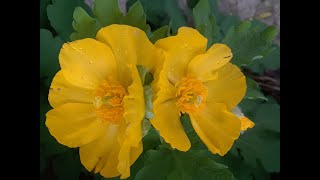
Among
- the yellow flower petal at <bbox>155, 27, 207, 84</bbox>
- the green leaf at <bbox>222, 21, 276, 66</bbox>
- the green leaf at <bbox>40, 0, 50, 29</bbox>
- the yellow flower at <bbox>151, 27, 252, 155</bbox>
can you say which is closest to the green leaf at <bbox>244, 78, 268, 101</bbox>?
the green leaf at <bbox>222, 21, 276, 66</bbox>

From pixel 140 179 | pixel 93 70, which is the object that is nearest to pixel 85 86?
pixel 93 70

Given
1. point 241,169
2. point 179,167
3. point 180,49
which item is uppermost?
point 180,49

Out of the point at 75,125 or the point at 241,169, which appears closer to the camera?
the point at 75,125

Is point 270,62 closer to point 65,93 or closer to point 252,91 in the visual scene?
point 252,91

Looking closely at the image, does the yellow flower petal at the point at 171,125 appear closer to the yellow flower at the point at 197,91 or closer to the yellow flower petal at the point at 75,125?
the yellow flower at the point at 197,91

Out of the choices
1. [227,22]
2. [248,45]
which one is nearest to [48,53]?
[248,45]

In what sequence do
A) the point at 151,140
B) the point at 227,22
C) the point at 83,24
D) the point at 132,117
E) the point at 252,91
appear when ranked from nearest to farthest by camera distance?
1. the point at 132,117
2. the point at 83,24
3. the point at 151,140
4. the point at 252,91
5. the point at 227,22

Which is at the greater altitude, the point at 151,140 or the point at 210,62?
the point at 210,62
